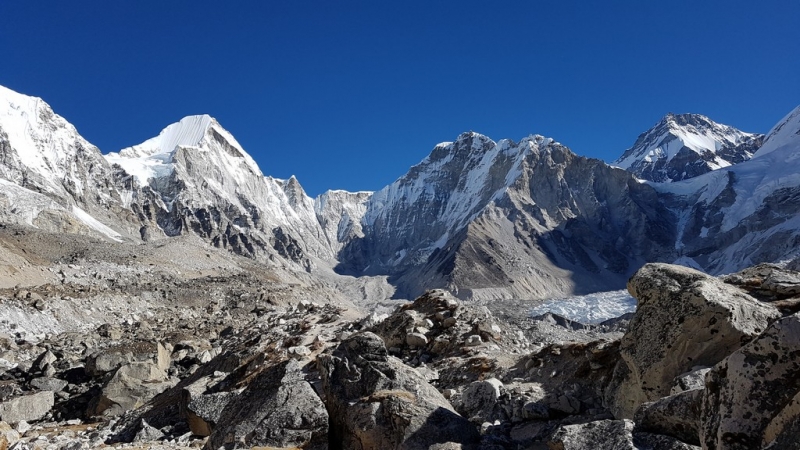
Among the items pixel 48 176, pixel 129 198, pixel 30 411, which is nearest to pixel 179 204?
pixel 129 198

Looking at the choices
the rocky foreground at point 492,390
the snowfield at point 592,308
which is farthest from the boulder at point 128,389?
the snowfield at point 592,308

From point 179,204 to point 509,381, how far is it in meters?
197

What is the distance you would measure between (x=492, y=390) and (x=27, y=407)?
51.2 ft

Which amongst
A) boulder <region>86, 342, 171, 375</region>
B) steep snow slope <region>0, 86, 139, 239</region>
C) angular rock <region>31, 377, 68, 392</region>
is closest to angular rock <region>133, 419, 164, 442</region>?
boulder <region>86, 342, 171, 375</region>

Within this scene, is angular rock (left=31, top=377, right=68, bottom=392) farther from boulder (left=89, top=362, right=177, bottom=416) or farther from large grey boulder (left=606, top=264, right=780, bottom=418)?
large grey boulder (left=606, top=264, right=780, bottom=418)

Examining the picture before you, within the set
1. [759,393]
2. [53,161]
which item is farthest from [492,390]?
[53,161]

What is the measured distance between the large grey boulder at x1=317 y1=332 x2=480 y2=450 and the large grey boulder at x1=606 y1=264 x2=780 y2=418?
245 cm

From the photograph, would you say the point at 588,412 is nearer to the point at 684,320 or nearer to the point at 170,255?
the point at 684,320

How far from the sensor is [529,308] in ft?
438

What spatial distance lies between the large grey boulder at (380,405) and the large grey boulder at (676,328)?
96.5 inches

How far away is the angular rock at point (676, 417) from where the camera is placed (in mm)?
5418

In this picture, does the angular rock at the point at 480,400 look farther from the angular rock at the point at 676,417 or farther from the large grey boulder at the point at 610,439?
the angular rock at the point at 676,417

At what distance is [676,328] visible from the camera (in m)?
7.68

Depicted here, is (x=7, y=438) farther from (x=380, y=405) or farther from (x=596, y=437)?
(x=596, y=437)
